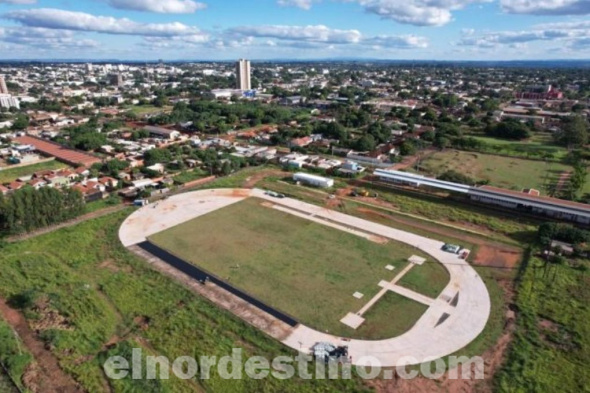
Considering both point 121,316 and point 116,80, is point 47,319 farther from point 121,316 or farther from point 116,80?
point 116,80

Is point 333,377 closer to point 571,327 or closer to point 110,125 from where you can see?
point 571,327

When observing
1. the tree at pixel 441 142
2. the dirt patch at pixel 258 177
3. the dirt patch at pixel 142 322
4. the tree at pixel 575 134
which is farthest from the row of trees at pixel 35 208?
the tree at pixel 575 134

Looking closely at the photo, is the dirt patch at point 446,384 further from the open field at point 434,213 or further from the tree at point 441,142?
the tree at point 441,142

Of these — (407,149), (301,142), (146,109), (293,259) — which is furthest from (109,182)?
(146,109)

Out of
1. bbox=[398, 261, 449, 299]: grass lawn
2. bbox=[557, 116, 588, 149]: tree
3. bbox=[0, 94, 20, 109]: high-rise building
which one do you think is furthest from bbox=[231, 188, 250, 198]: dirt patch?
bbox=[0, 94, 20, 109]: high-rise building

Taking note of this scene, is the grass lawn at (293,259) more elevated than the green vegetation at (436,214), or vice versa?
the green vegetation at (436,214)

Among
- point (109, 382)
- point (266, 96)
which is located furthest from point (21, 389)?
point (266, 96)
